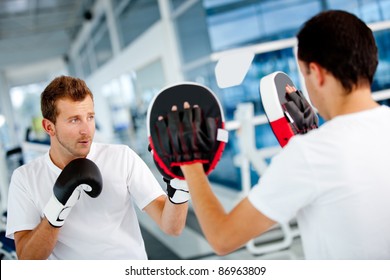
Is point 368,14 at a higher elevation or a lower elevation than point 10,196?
higher

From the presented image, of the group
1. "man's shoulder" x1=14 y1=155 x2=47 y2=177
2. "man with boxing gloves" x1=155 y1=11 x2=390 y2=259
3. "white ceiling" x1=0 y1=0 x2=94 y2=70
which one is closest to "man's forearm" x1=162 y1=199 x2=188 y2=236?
"man with boxing gloves" x1=155 y1=11 x2=390 y2=259

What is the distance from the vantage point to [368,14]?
4207mm

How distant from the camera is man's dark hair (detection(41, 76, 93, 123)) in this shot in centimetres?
104

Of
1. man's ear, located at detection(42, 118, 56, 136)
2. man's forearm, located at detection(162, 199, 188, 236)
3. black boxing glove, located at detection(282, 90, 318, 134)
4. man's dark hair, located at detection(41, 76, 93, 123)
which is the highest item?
man's dark hair, located at detection(41, 76, 93, 123)

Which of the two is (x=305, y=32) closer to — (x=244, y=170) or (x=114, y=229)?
(x=114, y=229)

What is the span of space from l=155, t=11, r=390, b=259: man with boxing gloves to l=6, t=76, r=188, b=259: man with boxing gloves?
303 mm

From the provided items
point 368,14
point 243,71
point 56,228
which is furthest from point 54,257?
point 368,14

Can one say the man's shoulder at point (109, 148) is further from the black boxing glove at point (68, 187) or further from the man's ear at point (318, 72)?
the man's ear at point (318, 72)

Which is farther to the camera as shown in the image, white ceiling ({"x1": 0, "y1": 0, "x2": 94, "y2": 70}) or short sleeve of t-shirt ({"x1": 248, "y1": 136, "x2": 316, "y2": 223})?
white ceiling ({"x1": 0, "y1": 0, "x2": 94, "y2": 70})

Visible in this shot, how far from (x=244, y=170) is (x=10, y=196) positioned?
6.87 feet

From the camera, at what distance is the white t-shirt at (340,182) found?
77 cm

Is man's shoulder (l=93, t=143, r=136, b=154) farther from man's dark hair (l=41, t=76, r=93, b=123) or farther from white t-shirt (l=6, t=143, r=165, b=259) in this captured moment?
man's dark hair (l=41, t=76, r=93, b=123)

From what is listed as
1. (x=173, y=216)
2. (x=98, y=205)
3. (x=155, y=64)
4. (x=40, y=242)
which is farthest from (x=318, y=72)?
(x=155, y=64)

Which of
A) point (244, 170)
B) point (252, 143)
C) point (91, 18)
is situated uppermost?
point (91, 18)
